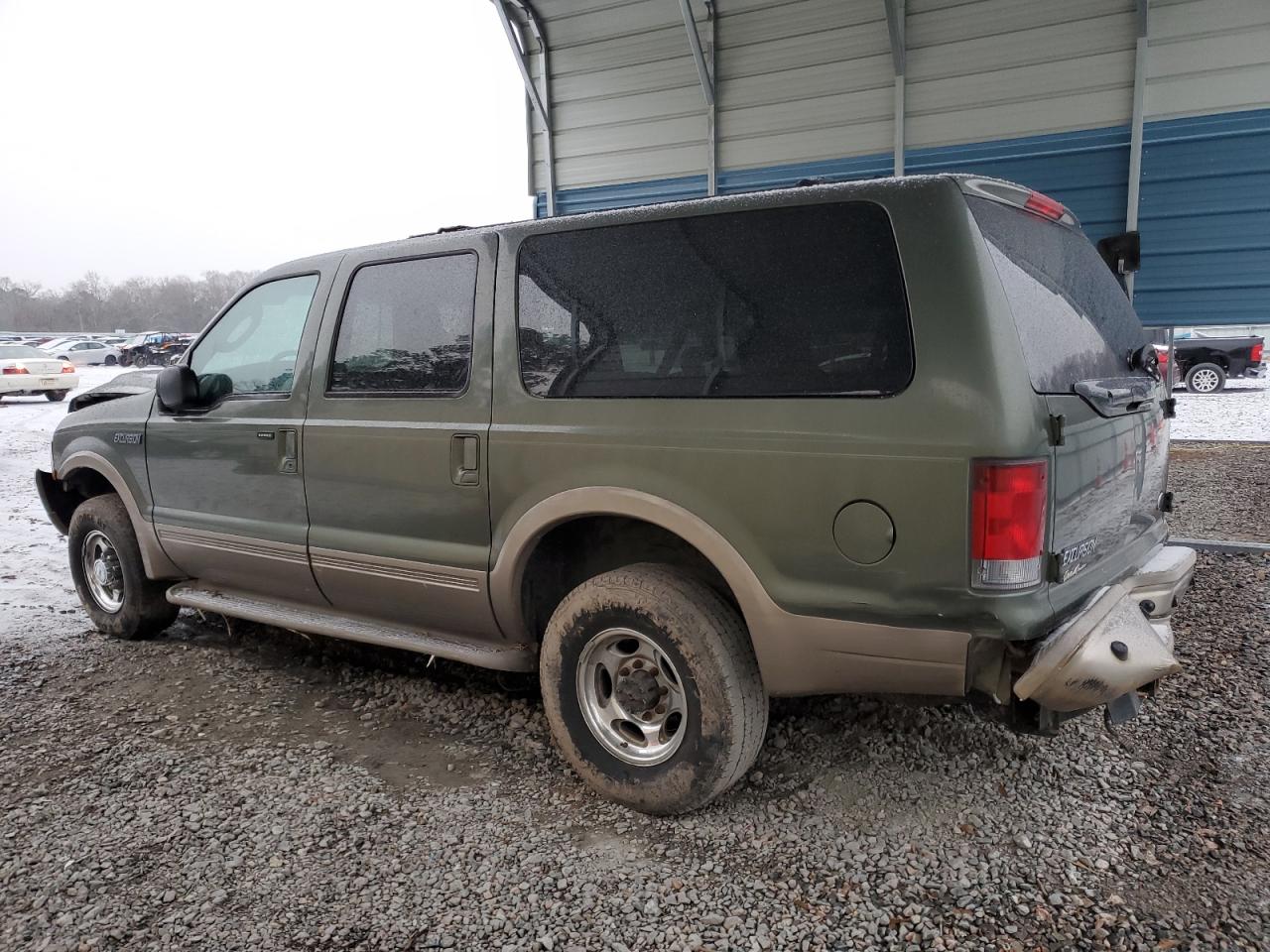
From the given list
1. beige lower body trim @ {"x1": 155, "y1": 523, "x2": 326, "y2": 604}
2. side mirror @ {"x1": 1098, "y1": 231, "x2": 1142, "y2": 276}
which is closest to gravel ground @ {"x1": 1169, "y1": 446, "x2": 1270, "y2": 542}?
side mirror @ {"x1": 1098, "y1": 231, "x2": 1142, "y2": 276}

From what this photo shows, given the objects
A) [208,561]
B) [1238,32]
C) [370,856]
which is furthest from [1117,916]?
[1238,32]

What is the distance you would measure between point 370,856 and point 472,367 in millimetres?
1673

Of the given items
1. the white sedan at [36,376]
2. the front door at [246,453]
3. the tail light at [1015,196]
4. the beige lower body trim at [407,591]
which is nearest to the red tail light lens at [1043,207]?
the tail light at [1015,196]

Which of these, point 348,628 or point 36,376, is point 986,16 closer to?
point 348,628

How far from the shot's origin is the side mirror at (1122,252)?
11.8 feet

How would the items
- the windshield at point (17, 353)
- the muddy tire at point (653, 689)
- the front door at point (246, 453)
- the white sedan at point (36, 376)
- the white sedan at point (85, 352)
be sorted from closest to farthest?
the muddy tire at point (653, 689) → the front door at point (246, 453) → the white sedan at point (36, 376) → the windshield at point (17, 353) → the white sedan at point (85, 352)

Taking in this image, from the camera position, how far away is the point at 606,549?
3164 mm

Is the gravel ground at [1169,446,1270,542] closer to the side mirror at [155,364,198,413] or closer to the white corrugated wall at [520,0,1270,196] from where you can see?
the white corrugated wall at [520,0,1270,196]

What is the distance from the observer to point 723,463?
2576mm

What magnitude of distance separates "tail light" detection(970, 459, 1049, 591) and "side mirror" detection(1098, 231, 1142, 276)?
6.14ft

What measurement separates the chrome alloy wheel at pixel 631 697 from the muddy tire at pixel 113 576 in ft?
9.57

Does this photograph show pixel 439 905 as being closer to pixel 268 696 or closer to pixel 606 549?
pixel 606 549

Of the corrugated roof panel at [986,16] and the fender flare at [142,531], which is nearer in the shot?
the fender flare at [142,531]

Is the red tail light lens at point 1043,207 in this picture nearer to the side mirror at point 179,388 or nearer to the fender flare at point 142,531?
the side mirror at point 179,388
